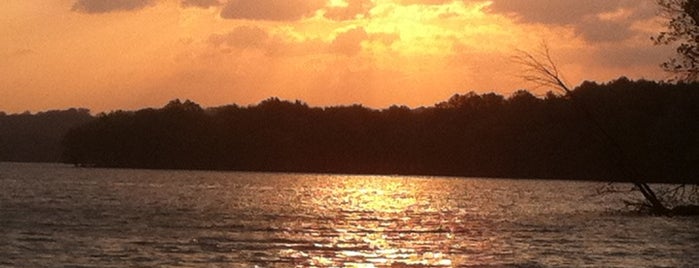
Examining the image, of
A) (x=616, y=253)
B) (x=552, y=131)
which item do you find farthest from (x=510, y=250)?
(x=552, y=131)

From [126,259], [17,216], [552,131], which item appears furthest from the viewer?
[552,131]

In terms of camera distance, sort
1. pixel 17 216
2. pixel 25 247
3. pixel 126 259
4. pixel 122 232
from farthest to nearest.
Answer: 1. pixel 17 216
2. pixel 122 232
3. pixel 25 247
4. pixel 126 259

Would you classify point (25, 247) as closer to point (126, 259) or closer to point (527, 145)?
point (126, 259)

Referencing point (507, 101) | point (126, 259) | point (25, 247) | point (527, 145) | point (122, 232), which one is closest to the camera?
point (126, 259)

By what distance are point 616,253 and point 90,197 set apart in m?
63.8

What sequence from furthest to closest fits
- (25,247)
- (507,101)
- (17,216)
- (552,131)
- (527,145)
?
(507,101)
(527,145)
(552,131)
(17,216)
(25,247)

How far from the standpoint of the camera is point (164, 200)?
97.5 meters

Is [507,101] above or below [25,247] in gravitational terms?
above

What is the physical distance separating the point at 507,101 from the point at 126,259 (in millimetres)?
164471

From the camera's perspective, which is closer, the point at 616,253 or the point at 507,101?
the point at 616,253

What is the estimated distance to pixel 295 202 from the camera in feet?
325

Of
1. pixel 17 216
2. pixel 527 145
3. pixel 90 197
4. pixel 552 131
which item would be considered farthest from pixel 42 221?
pixel 527 145

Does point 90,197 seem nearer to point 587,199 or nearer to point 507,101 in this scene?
point 587,199

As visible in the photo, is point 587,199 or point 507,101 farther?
point 507,101
